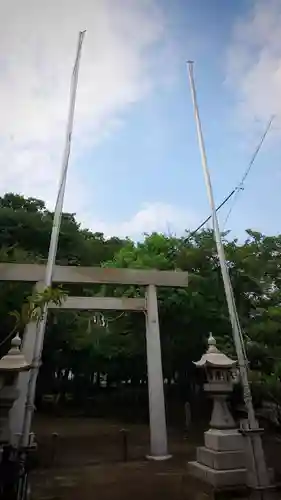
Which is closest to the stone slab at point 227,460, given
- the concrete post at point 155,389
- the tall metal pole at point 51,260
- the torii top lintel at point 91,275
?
the concrete post at point 155,389

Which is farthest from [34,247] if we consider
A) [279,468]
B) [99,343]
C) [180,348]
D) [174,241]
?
[279,468]

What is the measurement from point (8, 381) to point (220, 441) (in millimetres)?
3580

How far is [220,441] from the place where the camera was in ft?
19.7

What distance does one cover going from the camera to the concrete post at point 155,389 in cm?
833

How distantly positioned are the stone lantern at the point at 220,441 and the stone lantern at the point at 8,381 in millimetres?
3097

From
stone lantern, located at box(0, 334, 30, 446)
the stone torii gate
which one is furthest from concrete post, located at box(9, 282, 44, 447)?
stone lantern, located at box(0, 334, 30, 446)

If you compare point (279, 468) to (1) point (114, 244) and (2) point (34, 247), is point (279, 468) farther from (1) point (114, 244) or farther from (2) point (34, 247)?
(1) point (114, 244)

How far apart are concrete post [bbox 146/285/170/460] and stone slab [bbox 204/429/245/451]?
2424 millimetres

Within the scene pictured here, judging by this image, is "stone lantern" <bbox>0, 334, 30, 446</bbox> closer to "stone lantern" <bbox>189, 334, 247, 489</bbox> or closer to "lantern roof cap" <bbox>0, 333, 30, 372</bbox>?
"lantern roof cap" <bbox>0, 333, 30, 372</bbox>

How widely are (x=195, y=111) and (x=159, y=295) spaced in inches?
238

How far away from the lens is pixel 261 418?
33.1 feet

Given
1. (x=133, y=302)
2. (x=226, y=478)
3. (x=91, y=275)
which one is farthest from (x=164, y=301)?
(x=226, y=478)

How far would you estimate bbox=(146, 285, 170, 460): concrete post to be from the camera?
833 centimetres

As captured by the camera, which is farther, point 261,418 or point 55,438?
point 261,418
